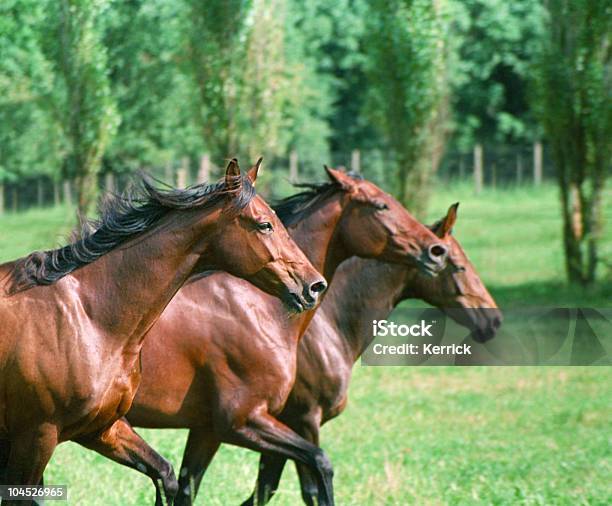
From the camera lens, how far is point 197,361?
6.25m

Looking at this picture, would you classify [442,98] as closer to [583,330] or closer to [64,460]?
[583,330]

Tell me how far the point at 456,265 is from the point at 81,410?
149 inches

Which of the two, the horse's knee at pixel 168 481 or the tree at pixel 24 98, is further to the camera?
the tree at pixel 24 98

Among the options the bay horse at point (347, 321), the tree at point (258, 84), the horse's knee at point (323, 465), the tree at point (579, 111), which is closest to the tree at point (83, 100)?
the tree at point (258, 84)

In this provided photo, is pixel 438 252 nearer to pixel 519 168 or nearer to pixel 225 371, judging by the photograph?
pixel 225 371

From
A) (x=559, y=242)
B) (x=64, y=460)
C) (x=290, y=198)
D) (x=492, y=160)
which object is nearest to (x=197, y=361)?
(x=290, y=198)

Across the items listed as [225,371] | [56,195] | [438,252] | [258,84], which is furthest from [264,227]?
[56,195]

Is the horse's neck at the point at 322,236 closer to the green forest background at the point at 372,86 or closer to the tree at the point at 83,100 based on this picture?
the green forest background at the point at 372,86

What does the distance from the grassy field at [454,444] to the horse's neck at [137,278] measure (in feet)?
4.85

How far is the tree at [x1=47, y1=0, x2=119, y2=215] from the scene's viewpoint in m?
15.7

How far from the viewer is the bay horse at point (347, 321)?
6.78 m

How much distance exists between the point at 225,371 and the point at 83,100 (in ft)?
34.3

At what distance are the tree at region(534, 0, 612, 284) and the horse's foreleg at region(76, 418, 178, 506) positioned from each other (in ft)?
38.8

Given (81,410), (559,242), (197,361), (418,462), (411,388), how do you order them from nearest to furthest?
(81,410) → (197,361) → (418,462) → (411,388) → (559,242)
